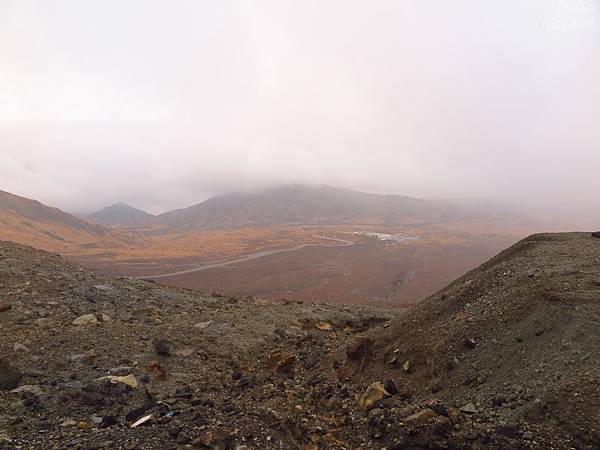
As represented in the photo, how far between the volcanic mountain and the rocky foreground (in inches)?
4235

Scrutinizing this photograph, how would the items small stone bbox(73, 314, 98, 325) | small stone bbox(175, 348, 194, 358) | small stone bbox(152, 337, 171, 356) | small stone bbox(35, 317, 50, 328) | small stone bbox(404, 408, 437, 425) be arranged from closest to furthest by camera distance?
small stone bbox(404, 408, 437, 425) < small stone bbox(152, 337, 171, 356) < small stone bbox(175, 348, 194, 358) < small stone bbox(35, 317, 50, 328) < small stone bbox(73, 314, 98, 325)

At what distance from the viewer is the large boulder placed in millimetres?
6891

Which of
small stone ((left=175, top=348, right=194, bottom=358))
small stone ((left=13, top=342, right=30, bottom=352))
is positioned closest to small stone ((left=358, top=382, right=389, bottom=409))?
small stone ((left=175, top=348, right=194, bottom=358))

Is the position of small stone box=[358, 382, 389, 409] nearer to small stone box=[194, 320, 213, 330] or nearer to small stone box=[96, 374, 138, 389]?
small stone box=[96, 374, 138, 389]

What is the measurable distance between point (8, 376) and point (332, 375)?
22.3 feet

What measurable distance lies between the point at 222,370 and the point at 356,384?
352 cm

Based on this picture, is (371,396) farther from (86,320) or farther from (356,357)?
(86,320)

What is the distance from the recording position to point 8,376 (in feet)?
23.1

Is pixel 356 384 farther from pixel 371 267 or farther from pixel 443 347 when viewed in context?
pixel 371 267

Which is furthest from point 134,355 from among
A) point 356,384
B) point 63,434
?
point 356,384

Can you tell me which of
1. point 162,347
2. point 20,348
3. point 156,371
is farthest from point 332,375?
point 20,348

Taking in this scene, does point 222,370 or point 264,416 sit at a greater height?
point 264,416

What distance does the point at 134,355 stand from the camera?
894 centimetres

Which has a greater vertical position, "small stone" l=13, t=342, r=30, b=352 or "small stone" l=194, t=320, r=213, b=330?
"small stone" l=13, t=342, r=30, b=352
